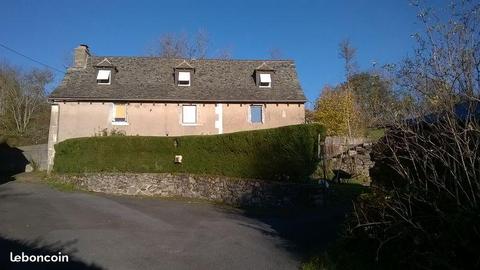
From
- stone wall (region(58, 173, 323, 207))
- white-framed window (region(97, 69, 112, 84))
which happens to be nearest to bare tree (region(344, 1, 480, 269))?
stone wall (region(58, 173, 323, 207))

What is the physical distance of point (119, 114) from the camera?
97.2 ft

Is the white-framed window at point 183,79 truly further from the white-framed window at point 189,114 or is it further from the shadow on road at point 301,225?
the shadow on road at point 301,225

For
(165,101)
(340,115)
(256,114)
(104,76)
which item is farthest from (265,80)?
(104,76)

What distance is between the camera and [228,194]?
18.9 m

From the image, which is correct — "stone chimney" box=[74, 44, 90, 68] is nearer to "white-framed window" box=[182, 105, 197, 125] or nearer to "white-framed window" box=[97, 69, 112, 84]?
"white-framed window" box=[97, 69, 112, 84]

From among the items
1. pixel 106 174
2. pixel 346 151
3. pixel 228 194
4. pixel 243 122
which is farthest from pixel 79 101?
pixel 346 151

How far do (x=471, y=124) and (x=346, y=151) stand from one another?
1944 centimetres

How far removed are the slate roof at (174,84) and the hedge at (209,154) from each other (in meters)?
6.54

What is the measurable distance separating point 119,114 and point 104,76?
3.49 m

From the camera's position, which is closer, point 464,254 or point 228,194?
point 464,254

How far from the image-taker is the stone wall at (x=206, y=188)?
54.4 ft

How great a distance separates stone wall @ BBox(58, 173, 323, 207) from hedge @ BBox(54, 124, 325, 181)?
1.51 ft

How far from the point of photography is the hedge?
55.2 ft

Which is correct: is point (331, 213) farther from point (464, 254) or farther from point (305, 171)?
point (464, 254)
